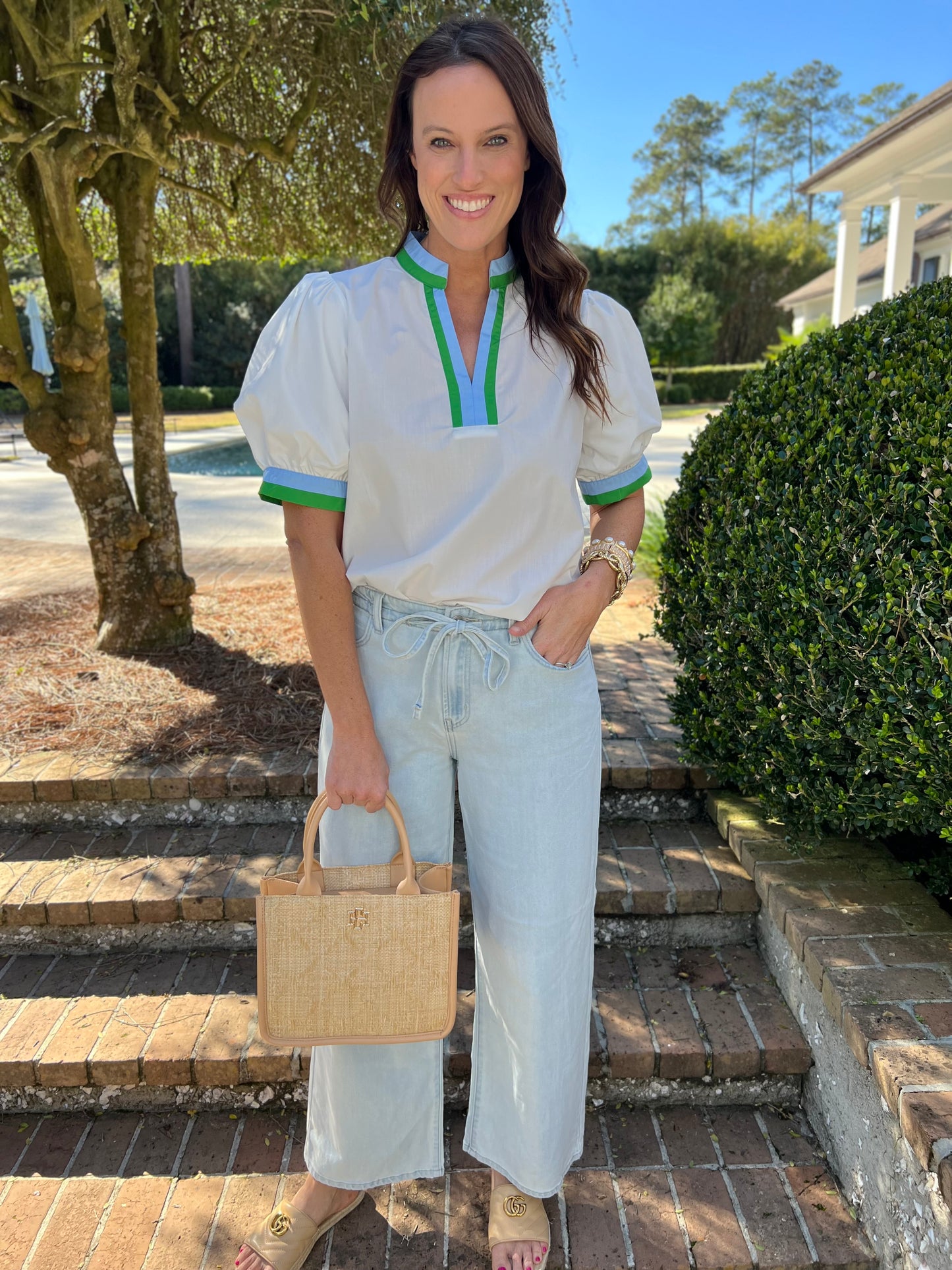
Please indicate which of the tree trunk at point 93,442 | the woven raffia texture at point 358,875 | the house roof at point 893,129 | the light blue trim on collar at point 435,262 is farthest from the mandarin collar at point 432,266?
the house roof at point 893,129

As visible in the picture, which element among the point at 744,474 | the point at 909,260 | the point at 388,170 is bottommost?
the point at 744,474

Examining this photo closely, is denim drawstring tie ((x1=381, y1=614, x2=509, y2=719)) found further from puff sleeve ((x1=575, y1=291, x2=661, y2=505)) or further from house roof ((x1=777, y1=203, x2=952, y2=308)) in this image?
house roof ((x1=777, y1=203, x2=952, y2=308))

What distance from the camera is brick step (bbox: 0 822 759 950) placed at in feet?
7.95

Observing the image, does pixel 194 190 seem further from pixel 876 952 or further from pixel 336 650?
pixel 876 952

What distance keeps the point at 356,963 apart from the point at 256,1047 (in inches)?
32.1

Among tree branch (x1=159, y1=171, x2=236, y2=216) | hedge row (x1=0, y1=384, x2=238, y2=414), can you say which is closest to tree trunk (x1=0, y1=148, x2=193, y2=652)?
tree branch (x1=159, y1=171, x2=236, y2=216)

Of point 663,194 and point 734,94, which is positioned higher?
point 734,94

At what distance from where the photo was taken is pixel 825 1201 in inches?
72.8

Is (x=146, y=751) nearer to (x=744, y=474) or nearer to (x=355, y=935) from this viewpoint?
(x=355, y=935)

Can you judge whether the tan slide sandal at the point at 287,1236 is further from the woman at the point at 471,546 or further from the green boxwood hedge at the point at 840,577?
the green boxwood hedge at the point at 840,577

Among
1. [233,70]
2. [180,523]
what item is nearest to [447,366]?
[233,70]

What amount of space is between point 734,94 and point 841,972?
5467 centimetres

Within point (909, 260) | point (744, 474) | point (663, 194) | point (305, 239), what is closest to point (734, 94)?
point (663, 194)

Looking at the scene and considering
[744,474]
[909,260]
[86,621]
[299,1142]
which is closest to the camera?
[299,1142]
